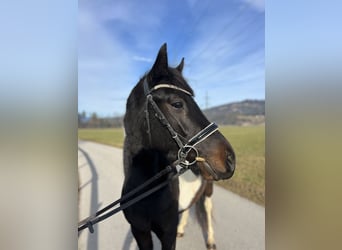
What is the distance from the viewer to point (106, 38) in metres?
1.55

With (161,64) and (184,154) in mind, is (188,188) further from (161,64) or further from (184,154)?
(161,64)

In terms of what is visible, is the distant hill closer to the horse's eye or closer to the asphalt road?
the horse's eye

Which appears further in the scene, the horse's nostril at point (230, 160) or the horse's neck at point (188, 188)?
the horse's neck at point (188, 188)

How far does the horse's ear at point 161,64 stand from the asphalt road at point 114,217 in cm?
63

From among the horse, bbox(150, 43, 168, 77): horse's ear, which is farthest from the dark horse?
the horse

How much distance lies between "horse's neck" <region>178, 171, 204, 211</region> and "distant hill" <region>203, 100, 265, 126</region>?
0.67 metres

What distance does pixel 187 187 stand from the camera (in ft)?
8.36

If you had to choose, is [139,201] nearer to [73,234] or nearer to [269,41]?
[73,234]

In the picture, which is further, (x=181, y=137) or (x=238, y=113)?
(x=238, y=113)

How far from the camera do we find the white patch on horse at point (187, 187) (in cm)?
244

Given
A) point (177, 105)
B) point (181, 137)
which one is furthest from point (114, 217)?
point (177, 105)

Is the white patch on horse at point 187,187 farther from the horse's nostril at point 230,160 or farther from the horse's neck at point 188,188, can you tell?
the horse's nostril at point 230,160

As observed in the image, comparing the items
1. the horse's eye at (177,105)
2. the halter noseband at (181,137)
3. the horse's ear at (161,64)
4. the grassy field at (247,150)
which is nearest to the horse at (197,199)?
the grassy field at (247,150)

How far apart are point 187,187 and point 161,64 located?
4.29 feet
